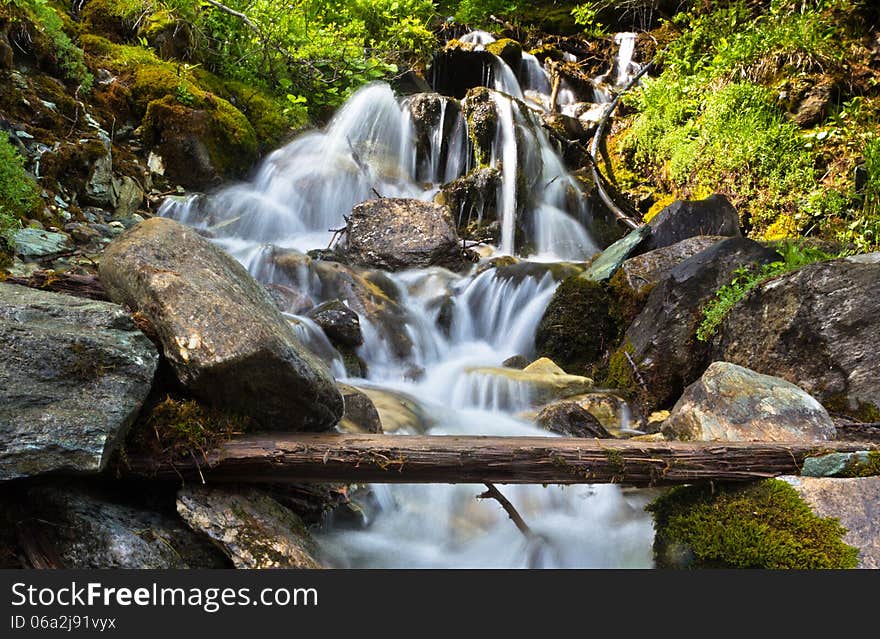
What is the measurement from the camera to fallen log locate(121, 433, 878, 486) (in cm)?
296

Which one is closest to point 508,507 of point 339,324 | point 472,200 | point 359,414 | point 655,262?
point 359,414

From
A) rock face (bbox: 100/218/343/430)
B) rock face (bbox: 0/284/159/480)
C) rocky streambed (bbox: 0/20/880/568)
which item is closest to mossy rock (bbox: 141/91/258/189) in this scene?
rocky streambed (bbox: 0/20/880/568)

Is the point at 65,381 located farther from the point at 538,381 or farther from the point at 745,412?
the point at 538,381

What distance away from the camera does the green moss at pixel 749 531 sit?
2.84 metres

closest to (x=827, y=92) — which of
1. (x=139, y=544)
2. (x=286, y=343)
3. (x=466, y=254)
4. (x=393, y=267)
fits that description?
(x=466, y=254)

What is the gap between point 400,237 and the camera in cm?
901

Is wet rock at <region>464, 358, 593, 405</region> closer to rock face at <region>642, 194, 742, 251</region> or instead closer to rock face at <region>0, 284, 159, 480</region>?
rock face at <region>642, 194, 742, 251</region>

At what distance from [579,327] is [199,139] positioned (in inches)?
256

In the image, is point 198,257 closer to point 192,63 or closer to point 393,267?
point 393,267

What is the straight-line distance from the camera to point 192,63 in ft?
36.9

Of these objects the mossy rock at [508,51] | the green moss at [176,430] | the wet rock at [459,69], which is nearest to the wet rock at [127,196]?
the green moss at [176,430]

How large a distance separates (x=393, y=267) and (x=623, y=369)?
3761 millimetres

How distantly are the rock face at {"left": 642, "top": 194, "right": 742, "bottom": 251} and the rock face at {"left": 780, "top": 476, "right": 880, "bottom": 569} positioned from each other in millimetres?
5321

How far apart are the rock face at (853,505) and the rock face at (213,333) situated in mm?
2510
